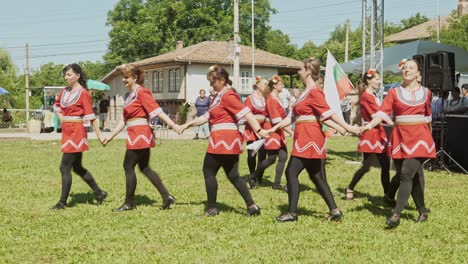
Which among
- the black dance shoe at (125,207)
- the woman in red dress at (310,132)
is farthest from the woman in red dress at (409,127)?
the black dance shoe at (125,207)

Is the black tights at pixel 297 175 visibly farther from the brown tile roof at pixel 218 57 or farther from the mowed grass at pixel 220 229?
the brown tile roof at pixel 218 57

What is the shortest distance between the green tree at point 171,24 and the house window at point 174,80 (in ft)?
39.0

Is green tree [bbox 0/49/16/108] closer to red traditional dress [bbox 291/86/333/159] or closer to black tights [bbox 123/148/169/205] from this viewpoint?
black tights [bbox 123/148/169/205]

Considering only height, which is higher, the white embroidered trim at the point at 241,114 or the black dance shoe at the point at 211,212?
the white embroidered trim at the point at 241,114

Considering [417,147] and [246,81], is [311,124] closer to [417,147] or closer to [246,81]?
[417,147]

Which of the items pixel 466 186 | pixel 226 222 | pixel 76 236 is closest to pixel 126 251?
pixel 76 236

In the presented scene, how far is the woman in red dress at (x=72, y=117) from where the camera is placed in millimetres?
7500

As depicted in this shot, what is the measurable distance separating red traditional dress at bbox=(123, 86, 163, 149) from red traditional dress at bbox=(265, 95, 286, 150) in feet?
8.11

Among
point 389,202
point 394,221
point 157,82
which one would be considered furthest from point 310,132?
point 157,82

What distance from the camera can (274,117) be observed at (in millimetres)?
9125

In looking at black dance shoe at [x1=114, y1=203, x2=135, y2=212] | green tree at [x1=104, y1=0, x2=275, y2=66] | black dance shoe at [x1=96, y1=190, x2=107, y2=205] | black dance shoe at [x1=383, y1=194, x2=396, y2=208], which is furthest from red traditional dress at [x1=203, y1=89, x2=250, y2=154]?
green tree at [x1=104, y1=0, x2=275, y2=66]

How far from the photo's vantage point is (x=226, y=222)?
667cm

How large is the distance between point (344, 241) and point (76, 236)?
9.12ft

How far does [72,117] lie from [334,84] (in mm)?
5318
